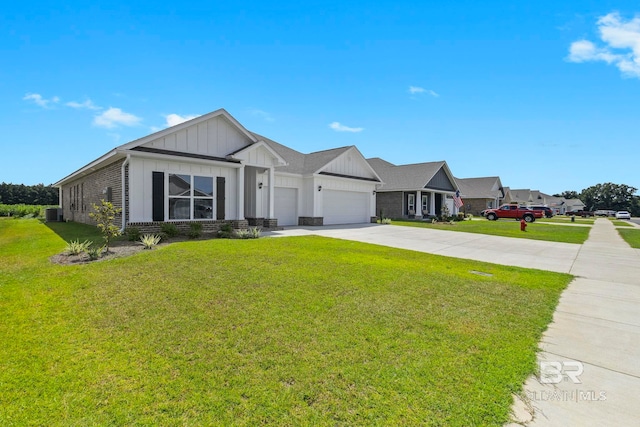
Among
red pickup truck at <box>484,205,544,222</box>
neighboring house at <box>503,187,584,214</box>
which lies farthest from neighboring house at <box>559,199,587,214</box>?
red pickup truck at <box>484,205,544,222</box>

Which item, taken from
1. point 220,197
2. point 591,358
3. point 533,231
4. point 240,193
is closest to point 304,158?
point 240,193

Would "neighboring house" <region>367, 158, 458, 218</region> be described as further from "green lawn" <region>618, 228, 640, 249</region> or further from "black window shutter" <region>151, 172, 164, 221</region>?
"black window shutter" <region>151, 172, 164, 221</region>

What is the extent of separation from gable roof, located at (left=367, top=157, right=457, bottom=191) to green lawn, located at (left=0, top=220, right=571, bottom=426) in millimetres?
22625

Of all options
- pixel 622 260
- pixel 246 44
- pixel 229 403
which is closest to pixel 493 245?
pixel 622 260

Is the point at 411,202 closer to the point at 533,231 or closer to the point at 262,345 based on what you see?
the point at 533,231

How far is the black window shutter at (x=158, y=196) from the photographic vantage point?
11.5 meters

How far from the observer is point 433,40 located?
12.6 m

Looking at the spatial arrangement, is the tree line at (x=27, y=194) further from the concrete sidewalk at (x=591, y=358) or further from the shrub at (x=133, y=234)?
the concrete sidewalk at (x=591, y=358)

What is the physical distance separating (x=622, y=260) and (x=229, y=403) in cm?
1228

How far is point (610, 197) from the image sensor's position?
88.1 metres

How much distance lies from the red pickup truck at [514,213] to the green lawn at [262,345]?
2957 cm

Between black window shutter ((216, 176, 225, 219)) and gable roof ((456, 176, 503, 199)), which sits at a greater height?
gable roof ((456, 176, 503, 199))

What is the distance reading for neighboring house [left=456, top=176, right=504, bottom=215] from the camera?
44219 mm

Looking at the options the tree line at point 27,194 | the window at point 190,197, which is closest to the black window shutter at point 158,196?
the window at point 190,197
